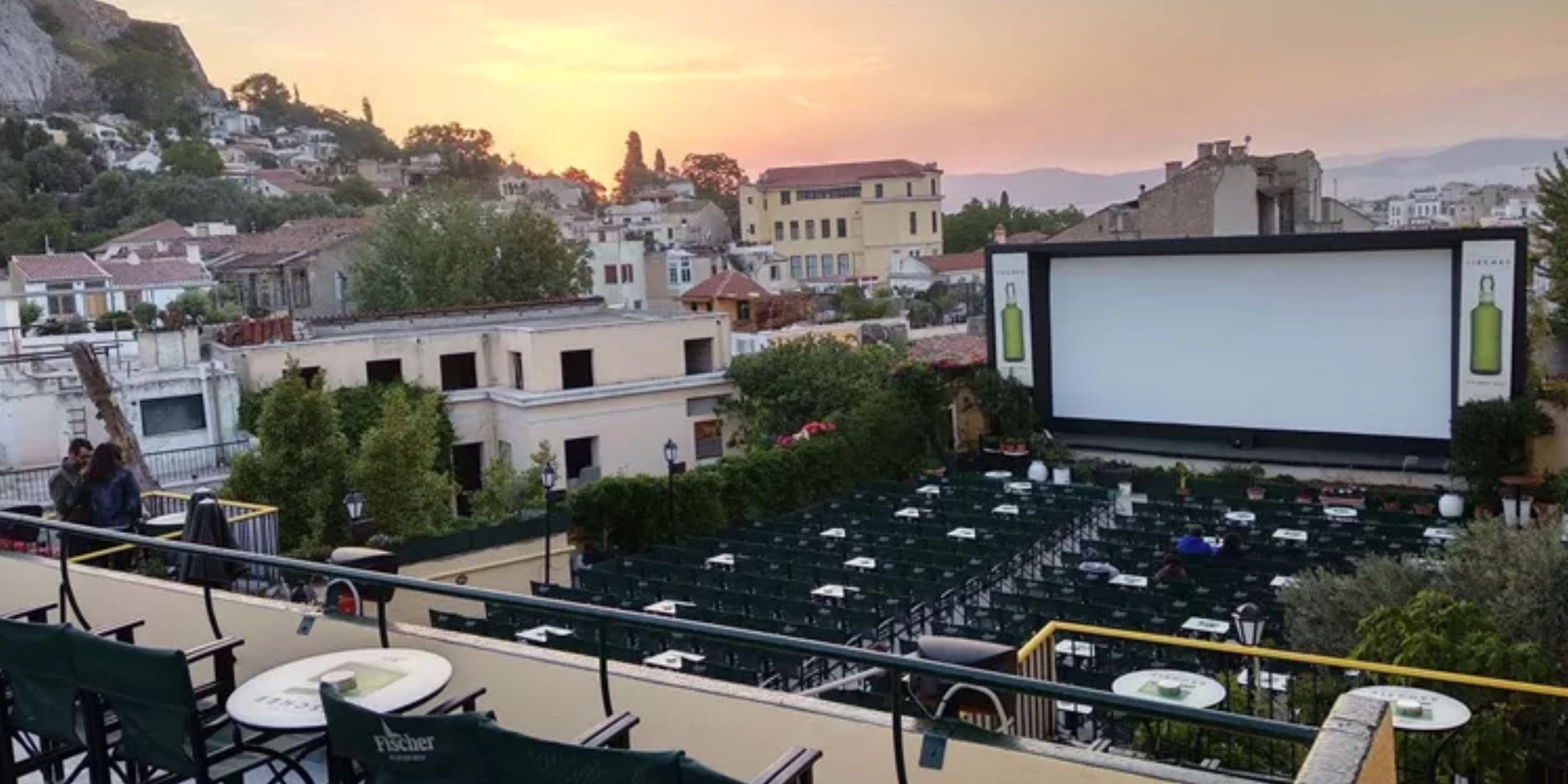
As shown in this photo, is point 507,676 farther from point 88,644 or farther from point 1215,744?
point 1215,744

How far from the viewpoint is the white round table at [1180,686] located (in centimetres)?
777

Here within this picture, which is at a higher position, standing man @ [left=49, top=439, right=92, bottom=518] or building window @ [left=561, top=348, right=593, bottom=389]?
standing man @ [left=49, top=439, right=92, bottom=518]

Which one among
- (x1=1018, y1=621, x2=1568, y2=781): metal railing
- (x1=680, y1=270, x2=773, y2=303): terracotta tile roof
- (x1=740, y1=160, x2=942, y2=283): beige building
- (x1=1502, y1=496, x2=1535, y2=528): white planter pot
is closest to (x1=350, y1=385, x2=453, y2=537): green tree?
(x1=1018, y1=621, x2=1568, y2=781): metal railing

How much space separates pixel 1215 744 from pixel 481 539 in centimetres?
1278

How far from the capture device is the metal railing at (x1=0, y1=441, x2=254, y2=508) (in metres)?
23.1

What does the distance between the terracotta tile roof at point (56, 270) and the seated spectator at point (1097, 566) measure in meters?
39.0

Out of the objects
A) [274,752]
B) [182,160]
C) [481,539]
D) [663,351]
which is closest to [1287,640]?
[274,752]

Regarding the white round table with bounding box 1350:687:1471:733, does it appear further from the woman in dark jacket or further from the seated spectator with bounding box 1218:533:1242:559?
the seated spectator with bounding box 1218:533:1242:559

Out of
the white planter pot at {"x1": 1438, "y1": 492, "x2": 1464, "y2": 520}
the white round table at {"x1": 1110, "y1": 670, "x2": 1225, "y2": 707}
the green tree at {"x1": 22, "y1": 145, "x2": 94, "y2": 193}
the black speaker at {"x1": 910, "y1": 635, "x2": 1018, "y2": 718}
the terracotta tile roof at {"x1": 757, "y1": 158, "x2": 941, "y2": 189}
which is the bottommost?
the white planter pot at {"x1": 1438, "y1": 492, "x2": 1464, "y2": 520}

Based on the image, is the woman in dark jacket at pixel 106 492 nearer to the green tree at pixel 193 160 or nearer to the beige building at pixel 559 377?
the beige building at pixel 559 377

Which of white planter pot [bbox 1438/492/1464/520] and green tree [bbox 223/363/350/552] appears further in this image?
white planter pot [bbox 1438/492/1464/520]

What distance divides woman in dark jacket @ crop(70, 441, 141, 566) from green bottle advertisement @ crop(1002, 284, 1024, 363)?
20479mm

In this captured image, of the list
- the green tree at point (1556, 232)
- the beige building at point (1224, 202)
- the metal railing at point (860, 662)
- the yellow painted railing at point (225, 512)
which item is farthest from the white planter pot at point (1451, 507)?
the metal railing at point (860, 662)

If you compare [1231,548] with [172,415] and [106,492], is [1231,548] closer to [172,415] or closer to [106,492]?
[106,492]
